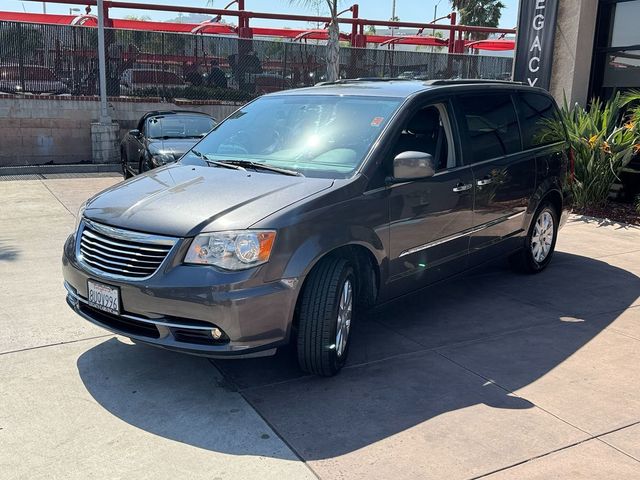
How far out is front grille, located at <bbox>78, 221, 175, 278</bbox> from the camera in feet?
11.7

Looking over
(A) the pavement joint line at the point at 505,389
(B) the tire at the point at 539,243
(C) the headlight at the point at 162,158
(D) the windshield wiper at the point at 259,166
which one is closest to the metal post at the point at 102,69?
(C) the headlight at the point at 162,158

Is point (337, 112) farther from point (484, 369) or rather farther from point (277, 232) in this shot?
point (484, 369)

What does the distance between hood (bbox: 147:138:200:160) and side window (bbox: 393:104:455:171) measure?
594 cm

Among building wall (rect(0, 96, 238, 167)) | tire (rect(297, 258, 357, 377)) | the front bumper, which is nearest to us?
the front bumper

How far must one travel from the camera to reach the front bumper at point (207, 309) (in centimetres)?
344

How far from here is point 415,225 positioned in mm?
4535

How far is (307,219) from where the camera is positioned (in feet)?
12.1

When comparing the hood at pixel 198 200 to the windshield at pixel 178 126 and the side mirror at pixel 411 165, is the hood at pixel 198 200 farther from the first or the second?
the windshield at pixel 178 126

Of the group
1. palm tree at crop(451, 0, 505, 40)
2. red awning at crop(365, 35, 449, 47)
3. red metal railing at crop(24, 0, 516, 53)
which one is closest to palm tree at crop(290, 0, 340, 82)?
red metal railing at crop(24, 0, 516, 53)

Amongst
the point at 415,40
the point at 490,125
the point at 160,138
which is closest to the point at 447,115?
the point at 490,125

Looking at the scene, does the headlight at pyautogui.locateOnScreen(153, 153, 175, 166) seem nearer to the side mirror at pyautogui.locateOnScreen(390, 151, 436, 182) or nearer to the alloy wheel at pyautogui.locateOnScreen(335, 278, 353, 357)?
the side mirror at pyautogui.locateOnScreen(390, 151, 436, 182)

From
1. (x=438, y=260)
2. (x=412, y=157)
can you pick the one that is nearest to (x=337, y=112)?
(x=412, y=157)

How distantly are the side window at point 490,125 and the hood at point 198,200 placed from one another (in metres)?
1.73

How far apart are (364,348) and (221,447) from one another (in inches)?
62.1
